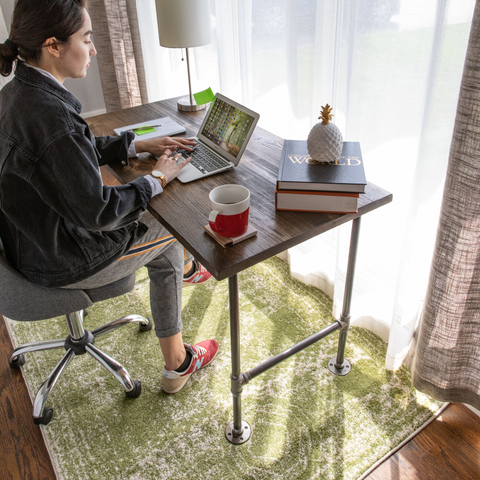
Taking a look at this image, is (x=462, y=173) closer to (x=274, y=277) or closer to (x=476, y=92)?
(x=476, y=92)

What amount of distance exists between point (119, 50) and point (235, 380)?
7.82 feet

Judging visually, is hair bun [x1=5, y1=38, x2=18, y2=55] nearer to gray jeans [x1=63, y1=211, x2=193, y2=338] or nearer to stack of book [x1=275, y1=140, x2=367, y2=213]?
gray jeans [x1=63, y1=211, x2=193, y2=338]

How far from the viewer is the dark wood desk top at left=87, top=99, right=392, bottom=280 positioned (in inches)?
40.4

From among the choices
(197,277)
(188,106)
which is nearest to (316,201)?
(188,106)

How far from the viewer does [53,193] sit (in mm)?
1054

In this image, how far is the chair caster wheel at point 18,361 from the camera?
1690mm

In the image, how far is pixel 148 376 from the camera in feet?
5.45

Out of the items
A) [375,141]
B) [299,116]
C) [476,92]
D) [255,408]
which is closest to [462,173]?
[476,92]

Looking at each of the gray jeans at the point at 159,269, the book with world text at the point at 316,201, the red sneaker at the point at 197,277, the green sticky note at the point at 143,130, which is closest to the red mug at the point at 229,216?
the book with world text at the point at 316,201

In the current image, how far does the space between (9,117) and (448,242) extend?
1205 millimetres

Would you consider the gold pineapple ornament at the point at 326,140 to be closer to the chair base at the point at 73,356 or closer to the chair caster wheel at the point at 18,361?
the chair base at the point at 73,356

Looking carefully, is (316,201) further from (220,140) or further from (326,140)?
(220,140)

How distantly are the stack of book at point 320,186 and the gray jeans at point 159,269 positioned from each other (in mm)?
→ 435

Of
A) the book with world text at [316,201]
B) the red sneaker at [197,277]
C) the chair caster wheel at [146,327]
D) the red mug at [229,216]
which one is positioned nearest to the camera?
the red mug at [229,216]
